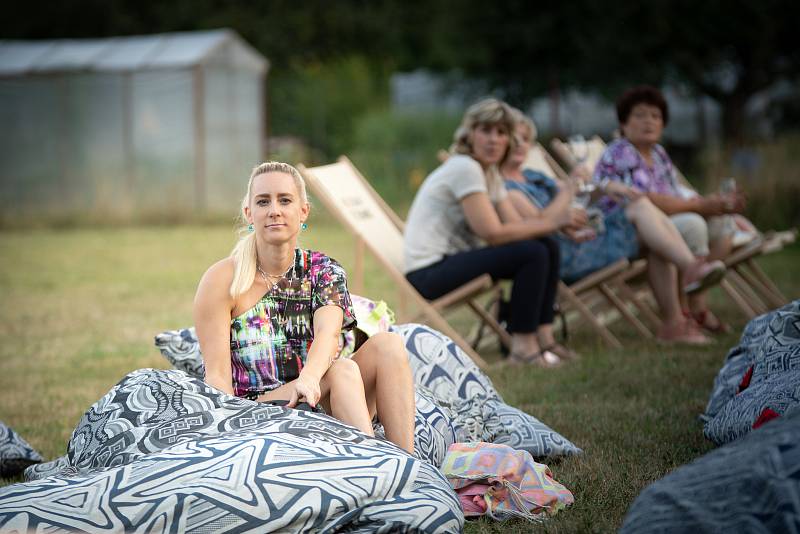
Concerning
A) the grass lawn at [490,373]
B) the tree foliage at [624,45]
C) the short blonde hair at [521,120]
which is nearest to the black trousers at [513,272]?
the grass lawn at [490,373]

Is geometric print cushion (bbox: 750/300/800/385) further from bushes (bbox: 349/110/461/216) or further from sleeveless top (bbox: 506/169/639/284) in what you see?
bushes (bbox: 349/110/461/216)

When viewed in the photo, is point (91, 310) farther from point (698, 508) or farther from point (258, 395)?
point (698, 508)

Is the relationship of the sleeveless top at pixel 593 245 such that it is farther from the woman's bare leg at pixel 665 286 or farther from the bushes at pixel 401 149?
the bushes at pixel 401 149

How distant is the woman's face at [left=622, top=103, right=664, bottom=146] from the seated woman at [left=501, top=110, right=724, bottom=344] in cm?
42

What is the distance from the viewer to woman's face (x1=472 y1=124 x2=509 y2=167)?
239 inches

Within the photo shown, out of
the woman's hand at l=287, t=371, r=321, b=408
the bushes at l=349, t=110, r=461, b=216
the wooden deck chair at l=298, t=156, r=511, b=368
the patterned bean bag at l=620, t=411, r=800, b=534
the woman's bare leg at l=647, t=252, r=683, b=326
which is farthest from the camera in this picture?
the bushes at l=349, t=110, r=461, b=216

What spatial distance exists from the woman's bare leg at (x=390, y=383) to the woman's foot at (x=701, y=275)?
126 inches

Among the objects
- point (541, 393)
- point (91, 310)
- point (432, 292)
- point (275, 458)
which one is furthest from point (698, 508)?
point (91, 310)

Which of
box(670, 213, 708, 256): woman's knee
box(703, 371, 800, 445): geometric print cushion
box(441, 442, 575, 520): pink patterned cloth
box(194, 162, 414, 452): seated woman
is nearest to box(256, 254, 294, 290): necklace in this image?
box(194, 162, 414, 452): seated woman

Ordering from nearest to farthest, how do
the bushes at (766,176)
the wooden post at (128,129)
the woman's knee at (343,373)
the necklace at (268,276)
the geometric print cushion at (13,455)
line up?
the woman's knee at (343,373) → the necklace at (268,276) → the geometric print cushion at (13,455) → the bushes at (766,176) → the wooden post at (128,129)

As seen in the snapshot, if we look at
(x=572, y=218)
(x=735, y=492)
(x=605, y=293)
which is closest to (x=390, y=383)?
(x=735, y=492)

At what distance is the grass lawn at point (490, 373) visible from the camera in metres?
3.89

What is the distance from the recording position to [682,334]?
6590 mm

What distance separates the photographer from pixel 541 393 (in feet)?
17.2
